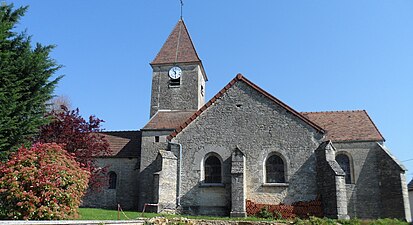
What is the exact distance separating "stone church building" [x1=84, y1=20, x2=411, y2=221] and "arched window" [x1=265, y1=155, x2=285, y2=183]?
6cm

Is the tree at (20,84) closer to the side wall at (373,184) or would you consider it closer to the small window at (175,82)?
the small window at (175,82)

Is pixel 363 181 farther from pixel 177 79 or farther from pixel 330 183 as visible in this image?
pixel 177 79

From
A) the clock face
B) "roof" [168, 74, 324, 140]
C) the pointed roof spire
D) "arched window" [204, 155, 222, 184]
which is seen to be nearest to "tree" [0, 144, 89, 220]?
"arched window" [204, 155, 222, 184]

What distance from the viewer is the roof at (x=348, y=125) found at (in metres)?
23.8

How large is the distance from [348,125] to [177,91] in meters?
15.0

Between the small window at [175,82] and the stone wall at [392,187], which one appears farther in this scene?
the small window at [175,82]

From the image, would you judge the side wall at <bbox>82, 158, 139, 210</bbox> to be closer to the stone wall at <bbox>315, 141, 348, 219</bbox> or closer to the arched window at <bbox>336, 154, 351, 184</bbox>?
the stone wall at <bbox>315, 141, 348, 219</bbox>

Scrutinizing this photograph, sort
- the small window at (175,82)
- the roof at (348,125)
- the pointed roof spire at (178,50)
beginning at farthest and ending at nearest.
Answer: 1. the pointed roof spire at (178,50)
2. the small window at (175,82)
3. the roof at (348,125)

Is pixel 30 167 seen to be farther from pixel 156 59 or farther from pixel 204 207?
pixel 156 59

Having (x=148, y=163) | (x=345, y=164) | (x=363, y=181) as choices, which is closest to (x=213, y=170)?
(x=148, y=163)

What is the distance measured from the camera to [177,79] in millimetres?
33031

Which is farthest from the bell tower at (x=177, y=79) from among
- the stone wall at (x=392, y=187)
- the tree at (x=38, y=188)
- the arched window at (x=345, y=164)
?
the tree at (x=38, y=188)

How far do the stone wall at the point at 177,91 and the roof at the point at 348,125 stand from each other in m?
10.3

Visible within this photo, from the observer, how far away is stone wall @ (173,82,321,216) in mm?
19844
